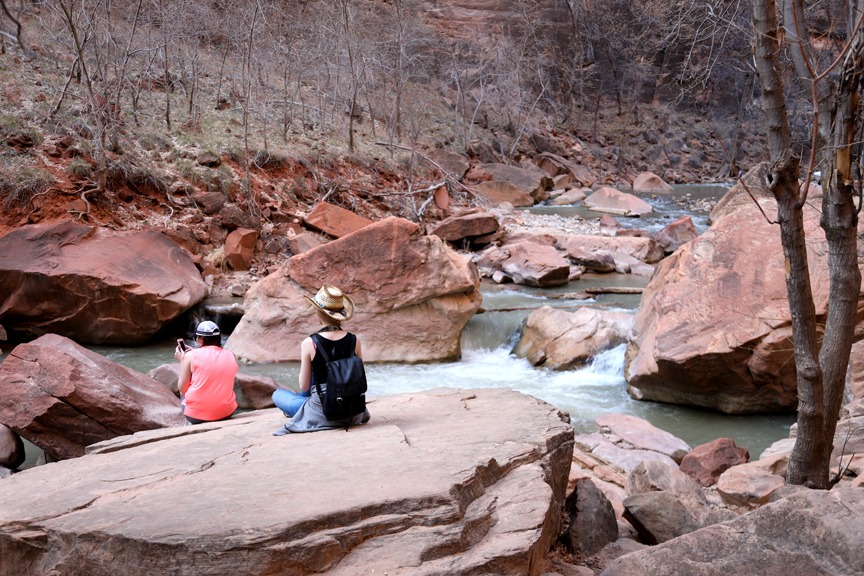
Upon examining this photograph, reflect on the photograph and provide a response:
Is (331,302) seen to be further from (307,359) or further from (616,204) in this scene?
(616,204)

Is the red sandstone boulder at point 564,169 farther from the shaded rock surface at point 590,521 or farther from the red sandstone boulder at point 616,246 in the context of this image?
the shaded rock surface at point 590,521

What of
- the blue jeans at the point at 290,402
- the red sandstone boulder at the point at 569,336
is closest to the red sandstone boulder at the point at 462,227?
the red sandstone boulder at the point at 569,336

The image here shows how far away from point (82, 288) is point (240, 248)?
376 cm

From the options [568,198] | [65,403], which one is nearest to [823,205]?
[65,403]

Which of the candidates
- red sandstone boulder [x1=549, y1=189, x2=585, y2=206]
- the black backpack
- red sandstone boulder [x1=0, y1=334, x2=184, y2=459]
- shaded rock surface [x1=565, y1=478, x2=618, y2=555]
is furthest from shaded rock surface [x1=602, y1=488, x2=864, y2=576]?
red sandstone boulder [x1=549, y1=189, x2=585, y2=206]

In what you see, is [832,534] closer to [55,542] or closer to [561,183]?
[55,542]

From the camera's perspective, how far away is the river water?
7586mm

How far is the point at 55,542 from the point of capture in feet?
9.21

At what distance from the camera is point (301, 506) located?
288cm

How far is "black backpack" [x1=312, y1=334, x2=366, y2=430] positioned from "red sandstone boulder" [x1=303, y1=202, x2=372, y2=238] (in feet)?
35.1

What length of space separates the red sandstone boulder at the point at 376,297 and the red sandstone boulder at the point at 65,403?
3834 mm

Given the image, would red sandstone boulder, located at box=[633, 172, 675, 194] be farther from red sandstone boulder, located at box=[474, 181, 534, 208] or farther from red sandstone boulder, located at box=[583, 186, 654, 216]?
red sandstone boulder, located at box=[474, 181, 534, 208]

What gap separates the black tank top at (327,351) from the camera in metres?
4.09

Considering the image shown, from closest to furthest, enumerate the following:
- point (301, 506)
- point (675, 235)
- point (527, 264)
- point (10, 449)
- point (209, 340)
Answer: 1. point (301, 506)
2. point (209, 340)
3. point (10, 449)
4. point (527, 264)
5. point (675, 235)
